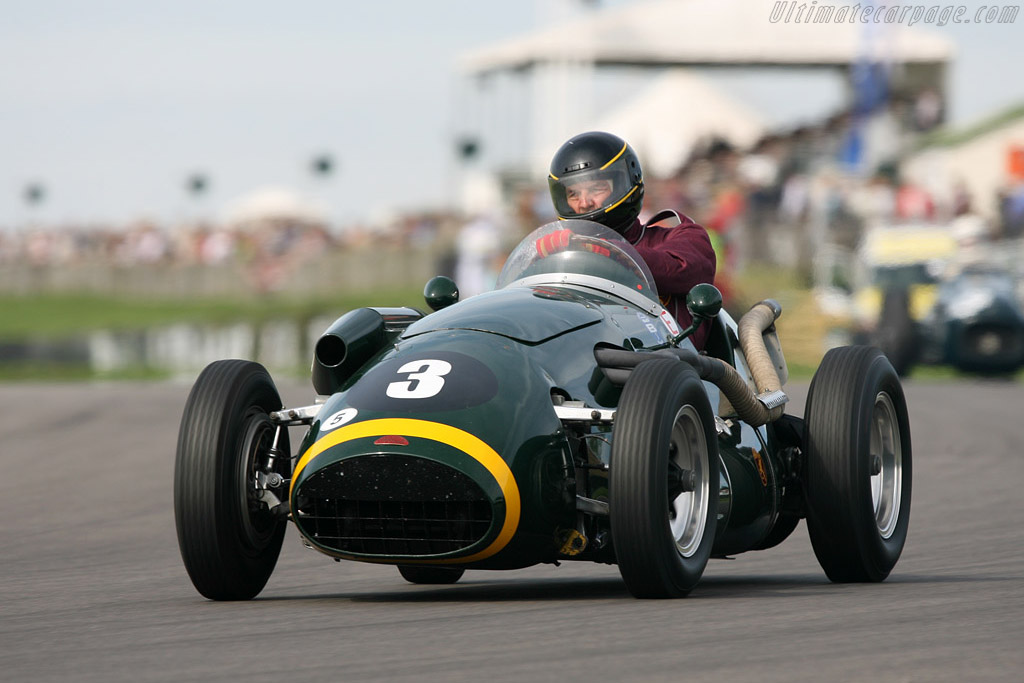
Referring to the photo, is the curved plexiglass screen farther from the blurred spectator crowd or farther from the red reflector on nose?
the blurred spectator crowd

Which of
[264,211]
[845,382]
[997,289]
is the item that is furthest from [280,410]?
[264,211]

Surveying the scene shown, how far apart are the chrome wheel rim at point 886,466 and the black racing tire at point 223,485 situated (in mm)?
2530

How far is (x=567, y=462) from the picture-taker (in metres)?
5.73

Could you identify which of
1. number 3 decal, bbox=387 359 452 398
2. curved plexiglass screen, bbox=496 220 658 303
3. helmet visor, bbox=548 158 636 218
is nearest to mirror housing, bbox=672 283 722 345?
curved plexiglass screen, bbox=496 220 658 303

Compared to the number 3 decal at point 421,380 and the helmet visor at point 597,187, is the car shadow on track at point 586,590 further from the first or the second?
the helmet visor at point 597,187

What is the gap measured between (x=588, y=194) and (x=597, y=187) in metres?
0.05

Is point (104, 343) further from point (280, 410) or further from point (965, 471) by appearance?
point (280, 410)

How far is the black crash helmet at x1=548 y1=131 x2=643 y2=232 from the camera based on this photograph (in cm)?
723

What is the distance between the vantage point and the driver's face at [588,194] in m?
7.25

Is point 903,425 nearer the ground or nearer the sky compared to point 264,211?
nearer the sky

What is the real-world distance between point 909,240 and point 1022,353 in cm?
264

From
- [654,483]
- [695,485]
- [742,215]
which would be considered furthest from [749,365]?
[742,215]

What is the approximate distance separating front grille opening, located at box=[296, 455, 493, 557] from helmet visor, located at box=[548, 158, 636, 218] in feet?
6.74

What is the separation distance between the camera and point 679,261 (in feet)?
23.4
